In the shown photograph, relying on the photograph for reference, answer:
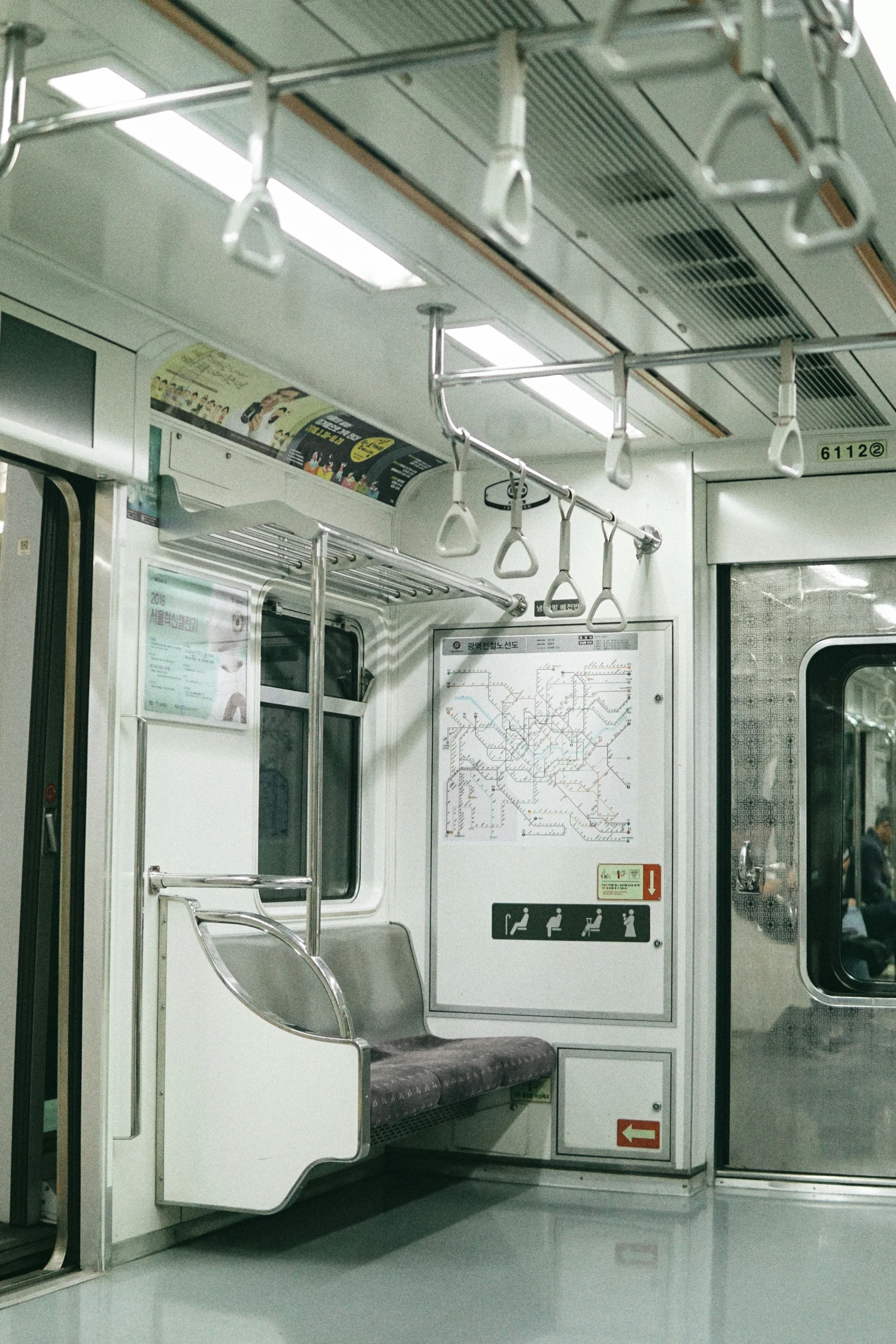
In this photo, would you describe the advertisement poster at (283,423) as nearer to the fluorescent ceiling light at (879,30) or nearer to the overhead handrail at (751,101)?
the fluorescent ceiling light at (879,30)

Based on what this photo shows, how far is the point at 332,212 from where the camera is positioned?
4.04m

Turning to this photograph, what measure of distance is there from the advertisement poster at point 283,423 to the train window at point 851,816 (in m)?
2.03

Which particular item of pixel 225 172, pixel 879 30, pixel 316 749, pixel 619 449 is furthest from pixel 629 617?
pixel 879 30

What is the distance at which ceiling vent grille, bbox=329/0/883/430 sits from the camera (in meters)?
3.15

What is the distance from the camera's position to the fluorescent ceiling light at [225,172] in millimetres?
3439

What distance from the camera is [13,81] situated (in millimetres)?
2924

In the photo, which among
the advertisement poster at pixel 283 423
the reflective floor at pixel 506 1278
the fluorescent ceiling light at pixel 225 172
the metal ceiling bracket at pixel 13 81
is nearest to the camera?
the metal ceiling bracket at pixel 13 81

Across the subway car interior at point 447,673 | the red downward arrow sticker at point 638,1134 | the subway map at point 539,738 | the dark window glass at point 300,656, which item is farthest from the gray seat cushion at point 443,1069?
the dark window glass at point 300,656

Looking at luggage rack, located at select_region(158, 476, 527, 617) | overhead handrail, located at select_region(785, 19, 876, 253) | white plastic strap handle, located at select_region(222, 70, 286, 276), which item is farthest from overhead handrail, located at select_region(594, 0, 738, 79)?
luggage rack, located at select_region(158, 476, 527, 617)

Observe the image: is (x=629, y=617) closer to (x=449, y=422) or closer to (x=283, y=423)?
(x=283, y=423)

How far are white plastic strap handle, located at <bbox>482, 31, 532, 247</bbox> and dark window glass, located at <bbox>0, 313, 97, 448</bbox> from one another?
245 cm

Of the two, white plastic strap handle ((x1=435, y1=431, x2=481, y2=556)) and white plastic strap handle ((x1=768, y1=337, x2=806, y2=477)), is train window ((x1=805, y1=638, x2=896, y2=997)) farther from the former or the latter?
white plastic strap handle ((x1=768, y1=337, x2=806, y2=477))

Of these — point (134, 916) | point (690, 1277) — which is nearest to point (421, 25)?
point (134, 916)

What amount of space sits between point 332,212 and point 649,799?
10.8ft
